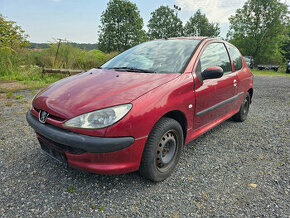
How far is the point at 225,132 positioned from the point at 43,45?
9.99 meters

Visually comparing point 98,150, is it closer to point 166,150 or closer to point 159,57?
point 166,150

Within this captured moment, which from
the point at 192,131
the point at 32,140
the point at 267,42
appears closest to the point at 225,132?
the point at 192,131

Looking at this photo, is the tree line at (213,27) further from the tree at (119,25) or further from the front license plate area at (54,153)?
the front license plate area at (54,153)

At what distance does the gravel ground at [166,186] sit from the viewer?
1626mm

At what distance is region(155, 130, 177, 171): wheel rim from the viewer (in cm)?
191

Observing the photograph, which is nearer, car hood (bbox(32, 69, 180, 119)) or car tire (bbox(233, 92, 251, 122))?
car hood (bbox(32, 69, 180, 119))

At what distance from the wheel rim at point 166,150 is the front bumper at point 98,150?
267 millimetres

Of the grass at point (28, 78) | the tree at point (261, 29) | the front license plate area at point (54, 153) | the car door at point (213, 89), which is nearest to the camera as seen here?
the front license plate area at point (54, 153)

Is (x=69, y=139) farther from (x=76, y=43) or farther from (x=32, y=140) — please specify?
(x=76, y=43)

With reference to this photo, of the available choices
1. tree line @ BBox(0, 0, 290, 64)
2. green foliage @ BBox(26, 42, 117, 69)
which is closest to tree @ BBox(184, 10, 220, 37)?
tree line @ BBox(0, 0, 290, 64)

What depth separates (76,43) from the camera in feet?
33.4

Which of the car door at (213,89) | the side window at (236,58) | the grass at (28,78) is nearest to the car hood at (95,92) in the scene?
the car door at (213,89)

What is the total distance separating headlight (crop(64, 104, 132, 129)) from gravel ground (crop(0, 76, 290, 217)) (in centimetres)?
69

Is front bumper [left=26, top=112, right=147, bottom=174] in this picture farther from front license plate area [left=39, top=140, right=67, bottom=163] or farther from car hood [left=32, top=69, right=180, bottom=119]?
car hood [left=32, top=69, right=180, bottom=119]
